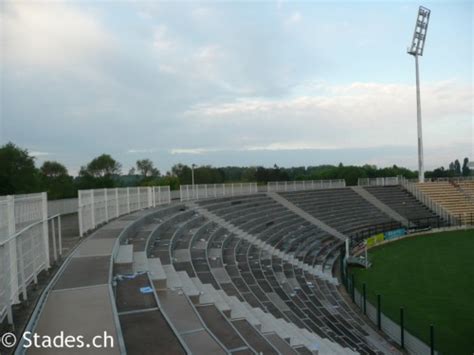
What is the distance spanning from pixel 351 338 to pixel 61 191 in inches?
1559

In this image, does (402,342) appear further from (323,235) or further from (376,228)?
(376,228)

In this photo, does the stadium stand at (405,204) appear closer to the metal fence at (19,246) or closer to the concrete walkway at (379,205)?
the concrete walkway at (379,205)

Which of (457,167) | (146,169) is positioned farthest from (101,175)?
(457,167)

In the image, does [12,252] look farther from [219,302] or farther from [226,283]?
[226,283]

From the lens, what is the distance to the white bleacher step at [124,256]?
21.2 feet

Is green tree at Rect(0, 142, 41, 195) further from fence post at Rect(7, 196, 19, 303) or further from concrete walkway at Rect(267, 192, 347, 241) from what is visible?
fence post at Rect(7, 196, 19, 303)

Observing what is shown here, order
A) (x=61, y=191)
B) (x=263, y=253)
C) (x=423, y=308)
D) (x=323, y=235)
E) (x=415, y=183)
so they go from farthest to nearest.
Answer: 1. (x=61, y=191)
2. (x=415, y=183)
3. (x=323, y=235)
4. (x=263, y=253)
5. (x=423, y=308)

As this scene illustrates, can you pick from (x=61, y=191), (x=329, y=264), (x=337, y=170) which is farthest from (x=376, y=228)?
(x=337, y=170)

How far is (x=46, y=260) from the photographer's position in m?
6.14

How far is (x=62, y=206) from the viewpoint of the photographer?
1884 cm

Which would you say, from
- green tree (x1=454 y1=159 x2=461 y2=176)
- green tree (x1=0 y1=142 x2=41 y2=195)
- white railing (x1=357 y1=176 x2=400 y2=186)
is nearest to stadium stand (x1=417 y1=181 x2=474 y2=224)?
white railing (x1=357 y1=176 x2=400 y2=186)

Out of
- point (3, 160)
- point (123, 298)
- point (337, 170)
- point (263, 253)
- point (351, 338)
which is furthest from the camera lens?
point (337, 170)

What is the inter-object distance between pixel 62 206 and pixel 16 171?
340 inches

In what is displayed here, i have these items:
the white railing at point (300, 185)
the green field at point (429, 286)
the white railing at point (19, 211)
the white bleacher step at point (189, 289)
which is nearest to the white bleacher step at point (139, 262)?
the white bleacher step at point (189, 289)
